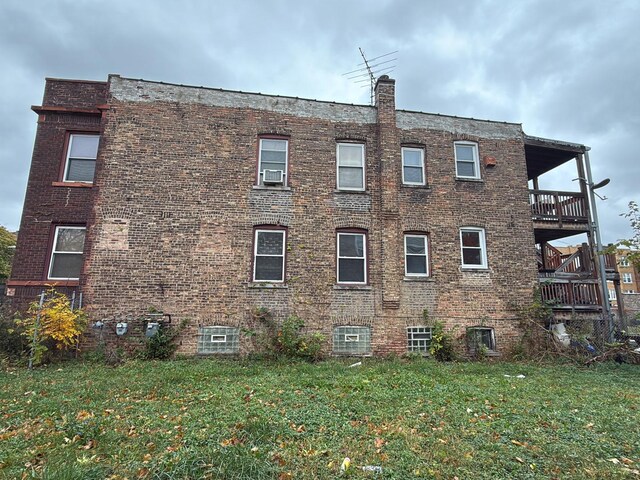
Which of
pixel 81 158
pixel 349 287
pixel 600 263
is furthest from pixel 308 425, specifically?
pixel 600 263

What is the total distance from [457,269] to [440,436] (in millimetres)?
7851

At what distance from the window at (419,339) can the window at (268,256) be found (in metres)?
4.13

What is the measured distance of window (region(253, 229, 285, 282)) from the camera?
11.2 m

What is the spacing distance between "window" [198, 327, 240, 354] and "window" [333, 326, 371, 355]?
9.21 ft

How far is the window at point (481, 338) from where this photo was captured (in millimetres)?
11406

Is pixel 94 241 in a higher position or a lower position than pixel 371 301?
higher

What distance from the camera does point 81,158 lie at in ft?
37.2

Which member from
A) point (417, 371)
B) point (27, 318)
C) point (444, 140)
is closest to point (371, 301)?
point (417, 371)

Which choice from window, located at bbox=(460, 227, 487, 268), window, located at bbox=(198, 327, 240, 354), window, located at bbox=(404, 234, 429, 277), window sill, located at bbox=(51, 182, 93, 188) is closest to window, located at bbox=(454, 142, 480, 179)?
window, located at bbox=(460, 227, 487, 268)

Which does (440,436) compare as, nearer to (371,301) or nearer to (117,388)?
(117,388)

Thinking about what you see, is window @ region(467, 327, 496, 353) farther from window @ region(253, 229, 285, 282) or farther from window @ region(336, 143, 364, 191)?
window @ region(253, 229, 285, 282)

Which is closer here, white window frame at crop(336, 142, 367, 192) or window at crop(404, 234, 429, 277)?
window at crop(404, 234, 429, 277)

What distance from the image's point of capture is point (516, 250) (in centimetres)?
1240

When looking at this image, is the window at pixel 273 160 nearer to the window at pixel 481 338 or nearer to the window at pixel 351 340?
the window at pixel 351 340
